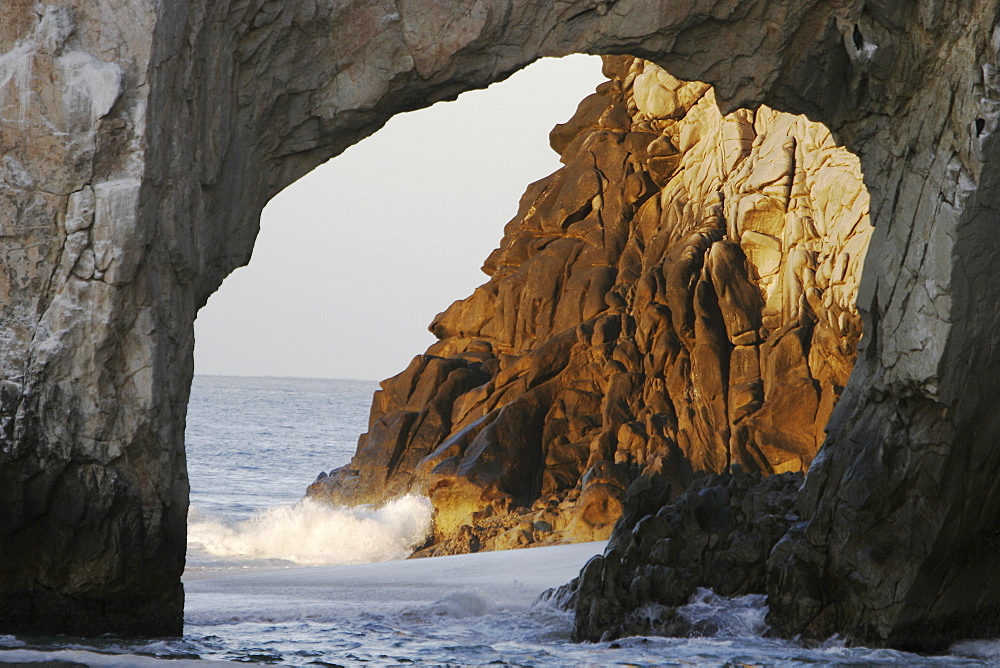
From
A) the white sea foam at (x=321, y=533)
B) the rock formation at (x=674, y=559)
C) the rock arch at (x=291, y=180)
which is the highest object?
the rock arch at (x=291, y=180)

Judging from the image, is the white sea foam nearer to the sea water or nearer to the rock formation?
the sea water

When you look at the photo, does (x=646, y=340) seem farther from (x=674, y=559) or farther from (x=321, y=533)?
(x=674, y=559)

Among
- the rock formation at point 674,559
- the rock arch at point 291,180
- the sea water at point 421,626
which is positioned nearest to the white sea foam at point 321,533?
the sea water at point 421,626

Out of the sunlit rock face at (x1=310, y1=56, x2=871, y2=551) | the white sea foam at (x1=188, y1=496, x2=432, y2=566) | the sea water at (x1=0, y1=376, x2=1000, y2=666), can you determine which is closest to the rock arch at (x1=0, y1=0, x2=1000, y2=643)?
the sea water at (x1=0, y1=376, x2=1000, y2=666)

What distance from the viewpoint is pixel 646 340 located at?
66.9 ft

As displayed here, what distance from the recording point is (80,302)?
7641 mm

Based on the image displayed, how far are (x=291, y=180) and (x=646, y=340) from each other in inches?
477

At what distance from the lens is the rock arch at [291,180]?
7637mm

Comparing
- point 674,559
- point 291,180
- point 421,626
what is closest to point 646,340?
point 674,559

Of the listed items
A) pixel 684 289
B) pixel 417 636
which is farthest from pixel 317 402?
pixel 417 636

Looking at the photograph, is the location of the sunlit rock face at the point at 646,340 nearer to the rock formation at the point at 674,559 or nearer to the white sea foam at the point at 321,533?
the white sea foam at the point at 321,533

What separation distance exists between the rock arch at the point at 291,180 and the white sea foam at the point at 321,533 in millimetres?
11478

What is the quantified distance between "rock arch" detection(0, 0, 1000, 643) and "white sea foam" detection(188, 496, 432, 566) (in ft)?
37.7

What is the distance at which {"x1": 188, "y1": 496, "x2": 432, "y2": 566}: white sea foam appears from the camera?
789 inches
